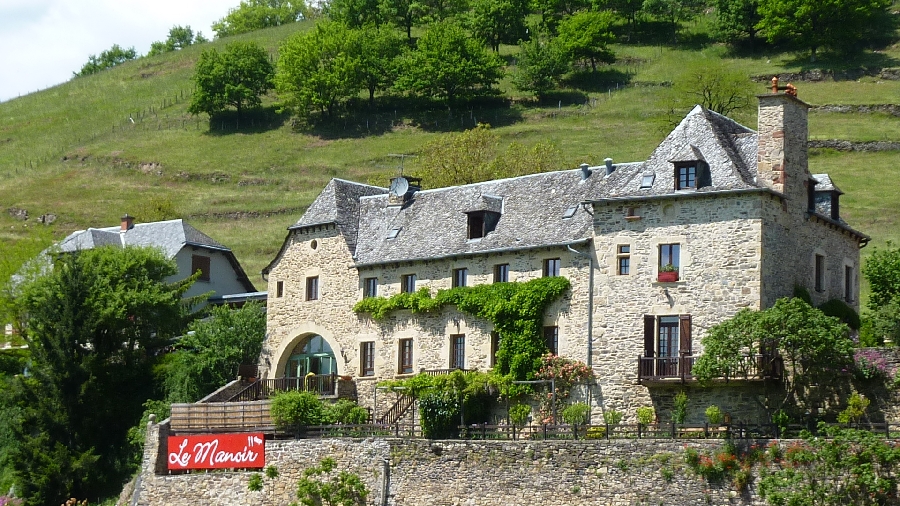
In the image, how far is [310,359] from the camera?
5369 centimetres

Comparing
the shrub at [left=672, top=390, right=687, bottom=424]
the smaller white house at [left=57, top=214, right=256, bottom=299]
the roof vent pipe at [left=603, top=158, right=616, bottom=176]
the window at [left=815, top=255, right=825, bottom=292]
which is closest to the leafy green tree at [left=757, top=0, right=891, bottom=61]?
the smaller white house at [left=57, top=214, right=256, bottom=299]

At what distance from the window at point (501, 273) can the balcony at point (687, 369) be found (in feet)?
23.4

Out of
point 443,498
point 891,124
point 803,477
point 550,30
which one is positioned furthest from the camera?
point 550,30

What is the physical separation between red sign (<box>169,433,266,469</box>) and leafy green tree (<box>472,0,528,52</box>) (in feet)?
277

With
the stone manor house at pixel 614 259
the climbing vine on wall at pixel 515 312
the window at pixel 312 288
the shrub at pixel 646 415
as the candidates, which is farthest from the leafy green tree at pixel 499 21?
the shrub at pixel 646 415

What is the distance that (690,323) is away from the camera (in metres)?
42.1

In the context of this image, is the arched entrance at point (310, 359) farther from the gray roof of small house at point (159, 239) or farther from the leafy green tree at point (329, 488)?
the gray roof of small house at point (159, 239)

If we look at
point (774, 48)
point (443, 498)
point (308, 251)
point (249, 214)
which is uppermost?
point (774, 48)

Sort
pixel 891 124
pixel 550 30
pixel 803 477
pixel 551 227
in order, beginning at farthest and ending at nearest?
pixel 550 30, pixel 891 124, pixel 551 227, pixel 803 477

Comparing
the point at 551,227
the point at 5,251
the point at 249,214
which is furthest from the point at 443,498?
the point at 249,214

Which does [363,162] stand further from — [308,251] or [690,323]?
[690,323]

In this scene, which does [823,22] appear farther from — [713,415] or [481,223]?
[713,415]

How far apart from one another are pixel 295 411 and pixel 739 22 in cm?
7756

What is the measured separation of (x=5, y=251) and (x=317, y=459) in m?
28.5
